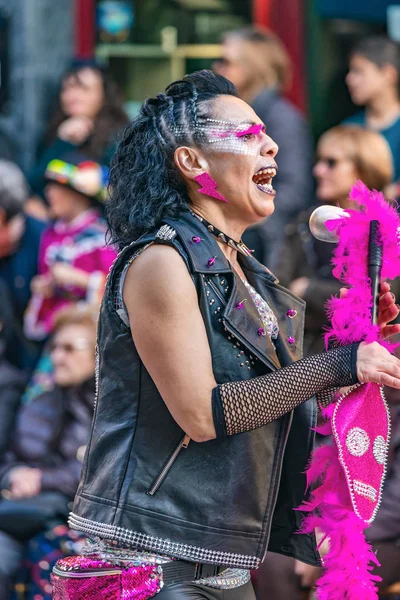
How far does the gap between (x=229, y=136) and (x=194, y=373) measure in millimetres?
627

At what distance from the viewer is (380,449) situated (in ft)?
9.07

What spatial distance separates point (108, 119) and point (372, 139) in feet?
5.73

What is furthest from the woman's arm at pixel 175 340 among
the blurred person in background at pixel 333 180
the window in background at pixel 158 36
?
the window in background at pixel 158 36

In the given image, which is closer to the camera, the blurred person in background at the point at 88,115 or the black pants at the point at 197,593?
the black pants at the point at 197,593

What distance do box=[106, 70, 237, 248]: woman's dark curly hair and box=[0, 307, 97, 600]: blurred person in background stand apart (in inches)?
91.4

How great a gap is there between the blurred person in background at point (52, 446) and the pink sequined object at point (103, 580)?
217 cm

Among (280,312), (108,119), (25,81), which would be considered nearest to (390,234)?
(280,312)

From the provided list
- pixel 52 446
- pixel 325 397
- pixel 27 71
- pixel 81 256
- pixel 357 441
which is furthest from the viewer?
pixel 27 71

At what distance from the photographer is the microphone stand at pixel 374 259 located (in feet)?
9.07

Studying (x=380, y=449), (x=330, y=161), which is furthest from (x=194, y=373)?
(x=330, y=161)

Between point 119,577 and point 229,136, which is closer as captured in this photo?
point 119,577

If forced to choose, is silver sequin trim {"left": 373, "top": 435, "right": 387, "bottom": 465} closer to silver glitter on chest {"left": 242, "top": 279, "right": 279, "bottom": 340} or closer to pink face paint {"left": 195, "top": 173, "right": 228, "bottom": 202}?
silver glitter on chest {"left": 242, "top": 279, "right": 279, "bottom": 340}

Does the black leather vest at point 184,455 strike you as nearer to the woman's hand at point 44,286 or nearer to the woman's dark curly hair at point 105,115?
the woman's hand at point 44,286

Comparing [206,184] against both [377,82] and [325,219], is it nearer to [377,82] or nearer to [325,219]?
[325,219]
